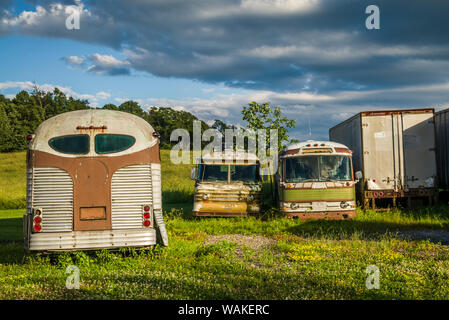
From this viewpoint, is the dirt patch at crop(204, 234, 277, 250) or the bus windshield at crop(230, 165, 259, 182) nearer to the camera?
the dirt patch at crop(204, 234, 277, 250)

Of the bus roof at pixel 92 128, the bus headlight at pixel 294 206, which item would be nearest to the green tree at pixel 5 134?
the bus headlight at pixel 294 206

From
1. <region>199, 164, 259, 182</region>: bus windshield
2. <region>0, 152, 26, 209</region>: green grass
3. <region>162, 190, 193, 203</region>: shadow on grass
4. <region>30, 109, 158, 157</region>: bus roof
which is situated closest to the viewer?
<region>30, 109, 158, 157</region>: bus roof

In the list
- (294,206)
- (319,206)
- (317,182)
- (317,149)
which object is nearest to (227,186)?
(294,206)

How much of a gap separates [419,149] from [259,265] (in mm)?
10689

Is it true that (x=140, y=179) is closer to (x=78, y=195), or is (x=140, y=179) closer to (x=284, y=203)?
(x=78, y=195)

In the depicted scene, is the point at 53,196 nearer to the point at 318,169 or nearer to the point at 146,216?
the point at 146,216

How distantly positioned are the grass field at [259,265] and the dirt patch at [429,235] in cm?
3

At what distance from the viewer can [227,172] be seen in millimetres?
16391

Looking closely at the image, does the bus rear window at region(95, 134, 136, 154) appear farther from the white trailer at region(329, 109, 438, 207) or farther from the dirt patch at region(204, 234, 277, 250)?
the white trailer at region(329, 109, 438, 207)

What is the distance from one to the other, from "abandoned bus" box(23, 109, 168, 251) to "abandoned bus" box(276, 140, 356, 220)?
6.85 m

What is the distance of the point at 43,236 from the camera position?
867 centimetres

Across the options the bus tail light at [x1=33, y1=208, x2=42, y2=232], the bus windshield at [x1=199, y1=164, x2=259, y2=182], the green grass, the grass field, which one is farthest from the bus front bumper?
the green grass

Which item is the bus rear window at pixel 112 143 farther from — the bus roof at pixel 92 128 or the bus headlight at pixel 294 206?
the bus headlight at pixel 294 206

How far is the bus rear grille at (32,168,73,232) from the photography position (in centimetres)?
880
